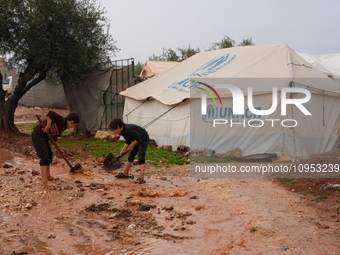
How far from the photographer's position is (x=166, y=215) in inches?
176

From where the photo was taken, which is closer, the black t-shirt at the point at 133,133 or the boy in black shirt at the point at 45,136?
the boy in black shirt at the point at 45,136

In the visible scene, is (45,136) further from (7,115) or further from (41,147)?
(7,115)

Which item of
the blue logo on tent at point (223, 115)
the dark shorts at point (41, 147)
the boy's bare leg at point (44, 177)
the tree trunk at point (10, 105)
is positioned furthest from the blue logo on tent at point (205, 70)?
the tree trunk at point (10, 105)

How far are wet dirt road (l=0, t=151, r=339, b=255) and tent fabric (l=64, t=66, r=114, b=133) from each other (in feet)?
28.1

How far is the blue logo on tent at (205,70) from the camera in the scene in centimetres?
1101

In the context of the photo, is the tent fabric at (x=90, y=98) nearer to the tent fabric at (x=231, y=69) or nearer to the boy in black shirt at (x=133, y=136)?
the tent fabric at (x=231, y=69)

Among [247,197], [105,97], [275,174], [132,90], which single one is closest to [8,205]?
A: [247,197]

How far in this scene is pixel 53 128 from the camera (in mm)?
5668

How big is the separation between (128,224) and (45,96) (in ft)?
64.7

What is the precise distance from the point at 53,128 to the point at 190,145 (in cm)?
510

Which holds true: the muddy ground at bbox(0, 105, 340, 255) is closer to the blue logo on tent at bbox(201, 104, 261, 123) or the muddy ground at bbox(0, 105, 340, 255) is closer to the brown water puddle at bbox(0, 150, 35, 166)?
the brown water puddle at bbox(0, 150, 35, 166)

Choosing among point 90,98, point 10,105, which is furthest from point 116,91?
point 10,105

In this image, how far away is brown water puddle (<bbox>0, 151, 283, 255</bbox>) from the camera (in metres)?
3.38

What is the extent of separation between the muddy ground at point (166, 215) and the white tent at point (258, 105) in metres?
2.57
